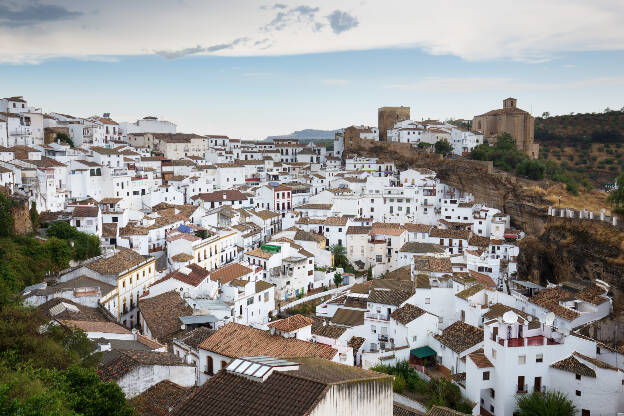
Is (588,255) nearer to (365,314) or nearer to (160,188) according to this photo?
(365,314)

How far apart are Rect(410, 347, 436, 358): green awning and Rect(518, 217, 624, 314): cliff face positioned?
32.8 ft

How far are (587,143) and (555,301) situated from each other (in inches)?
2109

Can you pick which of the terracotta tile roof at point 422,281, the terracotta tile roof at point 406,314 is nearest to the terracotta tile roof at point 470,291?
the terracotta tile roof at point 422,281

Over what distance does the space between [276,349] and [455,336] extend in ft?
31.0

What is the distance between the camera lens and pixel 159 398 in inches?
550

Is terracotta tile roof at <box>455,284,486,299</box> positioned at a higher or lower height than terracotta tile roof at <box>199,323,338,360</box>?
lower

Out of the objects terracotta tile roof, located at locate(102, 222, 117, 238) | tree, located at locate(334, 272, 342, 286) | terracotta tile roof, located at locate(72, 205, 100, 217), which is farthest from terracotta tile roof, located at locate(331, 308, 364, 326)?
terracotta tile roof, located at locate(72, 205, 100, 217)

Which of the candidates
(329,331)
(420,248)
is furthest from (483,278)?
(329,331)

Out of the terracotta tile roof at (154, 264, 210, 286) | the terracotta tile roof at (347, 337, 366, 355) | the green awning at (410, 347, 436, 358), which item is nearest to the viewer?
the green awning at (410, 347, 436, 358)

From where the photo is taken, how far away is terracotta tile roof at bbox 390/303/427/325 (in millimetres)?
23344

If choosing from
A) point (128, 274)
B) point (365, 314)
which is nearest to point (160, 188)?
point (128, 274)

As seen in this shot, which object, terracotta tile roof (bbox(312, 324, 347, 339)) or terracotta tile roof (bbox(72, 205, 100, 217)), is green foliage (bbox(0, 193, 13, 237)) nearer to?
terracotta tile roof (bbox(72, 205, 100, 217))

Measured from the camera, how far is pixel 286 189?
48.0 metres

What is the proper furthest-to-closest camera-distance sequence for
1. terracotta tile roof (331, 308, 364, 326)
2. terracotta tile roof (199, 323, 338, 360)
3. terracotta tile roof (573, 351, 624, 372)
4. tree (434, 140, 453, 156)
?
tree (434, 140, 453, 156), terracotta tile roof (331, 308, 364, 326), terracotta tile roof (573, 351, 624, 372), terracotta tile roof (199, 323, 338, 360)
